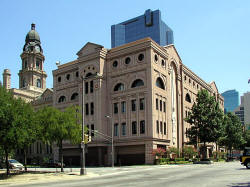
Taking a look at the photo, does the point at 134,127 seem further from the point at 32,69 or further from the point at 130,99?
the point at 32,69

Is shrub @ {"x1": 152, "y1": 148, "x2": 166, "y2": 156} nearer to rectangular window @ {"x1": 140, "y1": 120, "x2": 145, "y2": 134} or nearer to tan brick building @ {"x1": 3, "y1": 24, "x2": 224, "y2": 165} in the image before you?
tan brick building @ {"x1": 3, "y1": 24, "x2": 224, "y2": 165}

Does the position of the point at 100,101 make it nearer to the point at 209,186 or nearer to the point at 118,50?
the point at 118,50

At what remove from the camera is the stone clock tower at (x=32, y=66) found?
103688 mm

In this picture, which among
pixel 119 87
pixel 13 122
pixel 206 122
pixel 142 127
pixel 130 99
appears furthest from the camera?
pixel 119 87

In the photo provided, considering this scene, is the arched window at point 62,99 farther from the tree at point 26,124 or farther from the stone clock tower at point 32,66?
the tree at point 26,124

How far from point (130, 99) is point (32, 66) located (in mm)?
56647

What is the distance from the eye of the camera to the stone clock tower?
104 m

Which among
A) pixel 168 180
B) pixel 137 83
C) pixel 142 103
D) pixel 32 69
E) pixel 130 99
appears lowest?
pixel 168 180

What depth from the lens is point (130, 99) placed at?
58688 millimetres

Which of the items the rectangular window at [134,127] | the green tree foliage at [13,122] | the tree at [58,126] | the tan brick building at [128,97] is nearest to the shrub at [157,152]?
the tan brick building at [128,97]

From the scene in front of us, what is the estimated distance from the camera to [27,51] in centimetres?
10494

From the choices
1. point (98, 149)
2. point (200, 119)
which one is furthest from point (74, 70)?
point (200, 119)

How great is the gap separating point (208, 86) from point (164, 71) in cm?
3484

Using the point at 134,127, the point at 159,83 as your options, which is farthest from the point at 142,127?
the point at 159,83
